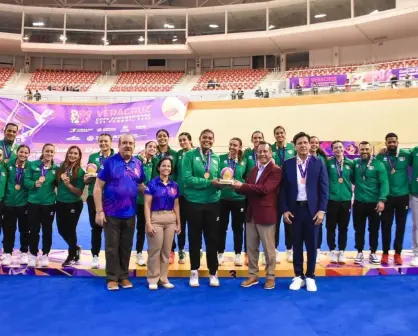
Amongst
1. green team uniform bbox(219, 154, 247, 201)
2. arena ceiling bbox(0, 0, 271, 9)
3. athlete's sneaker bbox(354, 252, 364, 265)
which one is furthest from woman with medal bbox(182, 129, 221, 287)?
arena ceiling bbox(0, 0, 271, 9)

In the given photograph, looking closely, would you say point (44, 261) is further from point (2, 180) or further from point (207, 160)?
point (207, 160)

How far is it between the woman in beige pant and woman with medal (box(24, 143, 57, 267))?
1.47 m

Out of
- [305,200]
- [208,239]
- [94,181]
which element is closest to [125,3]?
[94,181]

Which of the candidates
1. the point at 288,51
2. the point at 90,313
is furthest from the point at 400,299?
the point at 288,51

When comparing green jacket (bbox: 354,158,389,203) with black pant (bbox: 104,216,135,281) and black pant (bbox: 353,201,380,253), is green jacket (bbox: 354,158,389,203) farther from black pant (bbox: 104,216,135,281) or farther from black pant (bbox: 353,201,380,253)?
black pant (bbox: 104,216,135,281)

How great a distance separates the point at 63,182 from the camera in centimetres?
446

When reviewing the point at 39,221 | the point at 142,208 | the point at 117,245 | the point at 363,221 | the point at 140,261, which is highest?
the point at 142,208

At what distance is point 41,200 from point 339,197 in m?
3.97

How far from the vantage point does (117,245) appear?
395 cm

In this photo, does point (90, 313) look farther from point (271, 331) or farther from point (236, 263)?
point (236, 263)

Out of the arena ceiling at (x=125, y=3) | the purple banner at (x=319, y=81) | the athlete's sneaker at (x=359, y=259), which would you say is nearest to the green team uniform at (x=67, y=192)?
the athlete's sneaker at (x=359, y=259)

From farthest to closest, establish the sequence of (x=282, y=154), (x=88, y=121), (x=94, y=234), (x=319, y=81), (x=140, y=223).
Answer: (x=319, y=81), (x=88, y=121), (x=282, y=154), (x=140, y=223), (x=94, y=234)

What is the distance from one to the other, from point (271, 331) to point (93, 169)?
281 cm

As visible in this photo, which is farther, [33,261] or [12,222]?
[12,222]
